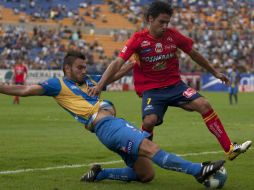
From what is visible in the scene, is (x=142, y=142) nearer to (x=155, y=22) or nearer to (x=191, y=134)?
(x=155, y=22)

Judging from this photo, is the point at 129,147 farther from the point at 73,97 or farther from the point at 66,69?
the point at 66,69

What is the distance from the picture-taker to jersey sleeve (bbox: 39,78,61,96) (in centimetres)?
865

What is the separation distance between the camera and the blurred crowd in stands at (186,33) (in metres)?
51.4

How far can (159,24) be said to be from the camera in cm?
1005

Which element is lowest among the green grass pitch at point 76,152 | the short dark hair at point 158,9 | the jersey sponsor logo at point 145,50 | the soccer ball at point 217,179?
the green grass pitch at point 76,152

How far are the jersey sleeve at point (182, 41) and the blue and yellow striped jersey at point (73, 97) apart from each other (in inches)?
85.4

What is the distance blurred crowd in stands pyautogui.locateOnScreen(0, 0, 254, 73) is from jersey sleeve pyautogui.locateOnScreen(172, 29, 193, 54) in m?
38.9

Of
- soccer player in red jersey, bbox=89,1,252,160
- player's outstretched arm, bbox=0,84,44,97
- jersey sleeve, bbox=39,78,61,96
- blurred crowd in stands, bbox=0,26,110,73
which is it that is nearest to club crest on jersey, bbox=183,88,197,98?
soccer player in red jersey, bbox=89,1,252,160

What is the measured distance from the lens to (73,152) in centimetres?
1267

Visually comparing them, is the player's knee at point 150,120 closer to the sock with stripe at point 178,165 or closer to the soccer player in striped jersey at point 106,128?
the soccer player in striped jersey at point 106,128

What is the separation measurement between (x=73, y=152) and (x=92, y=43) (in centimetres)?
4433

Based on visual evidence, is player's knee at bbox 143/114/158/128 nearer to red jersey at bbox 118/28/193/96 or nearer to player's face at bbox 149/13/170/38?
red jersey at bbox 118/28/193/96

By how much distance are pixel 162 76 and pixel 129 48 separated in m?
0.87

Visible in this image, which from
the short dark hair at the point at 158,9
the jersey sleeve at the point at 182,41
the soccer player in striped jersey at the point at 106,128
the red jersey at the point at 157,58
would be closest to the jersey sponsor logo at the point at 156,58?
the red jersey at the point at 157,58
